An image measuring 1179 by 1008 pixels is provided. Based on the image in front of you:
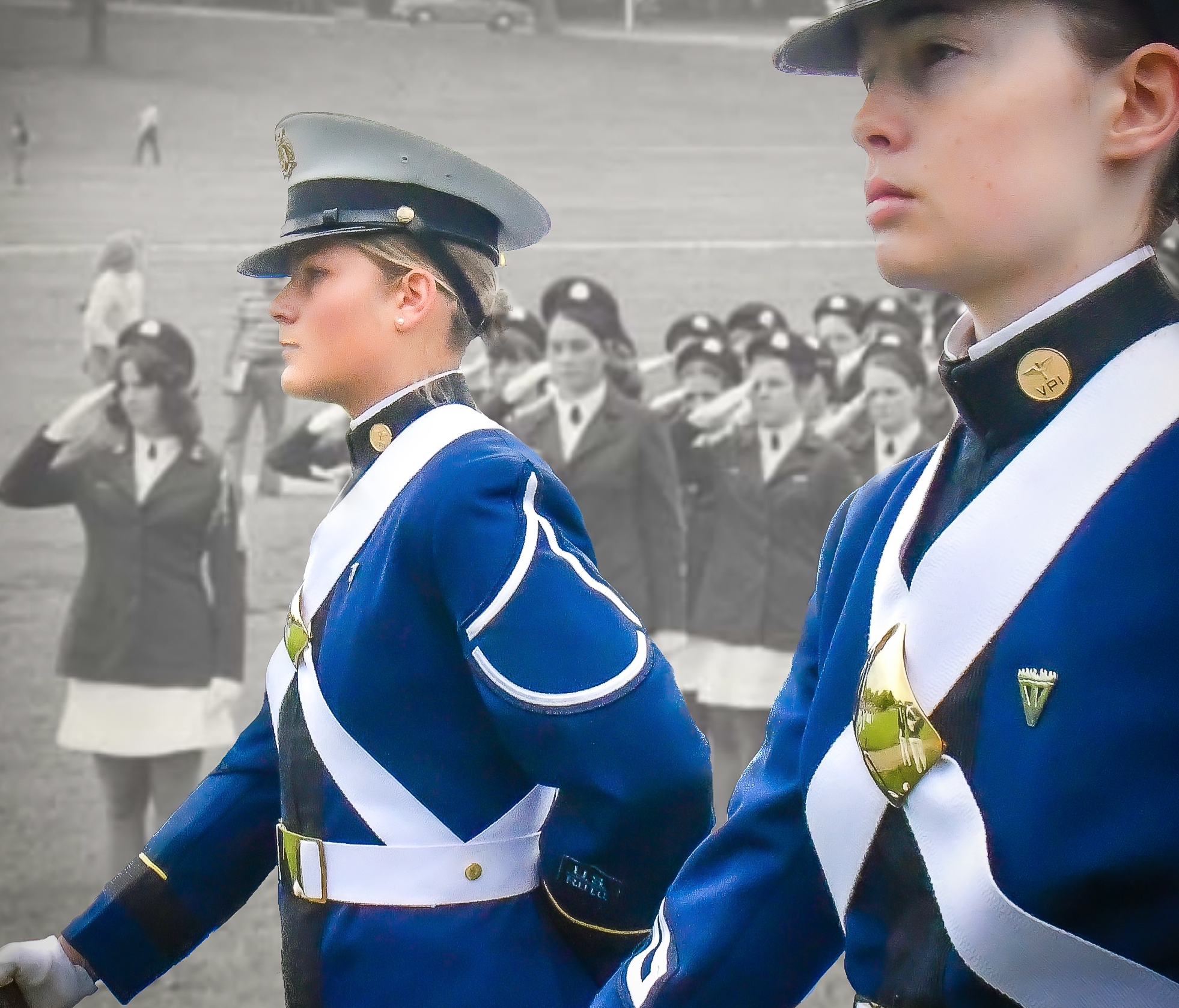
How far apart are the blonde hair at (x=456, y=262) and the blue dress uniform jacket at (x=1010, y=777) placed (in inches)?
41.7

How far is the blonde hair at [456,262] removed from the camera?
7.14 ft

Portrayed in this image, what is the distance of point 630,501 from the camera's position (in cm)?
543

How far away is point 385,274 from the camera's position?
217cm

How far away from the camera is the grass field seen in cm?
531

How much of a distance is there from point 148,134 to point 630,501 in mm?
2340

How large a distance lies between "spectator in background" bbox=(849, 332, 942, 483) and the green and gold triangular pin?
472 centimetres

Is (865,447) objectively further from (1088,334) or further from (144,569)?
(1088,334)

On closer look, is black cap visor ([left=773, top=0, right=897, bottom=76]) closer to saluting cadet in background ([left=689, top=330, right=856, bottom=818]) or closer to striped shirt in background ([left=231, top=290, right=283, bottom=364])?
saluting cadet in background ([left=689, top=330, right=856, bottom=818])

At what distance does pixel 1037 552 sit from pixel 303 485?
15.4 feet

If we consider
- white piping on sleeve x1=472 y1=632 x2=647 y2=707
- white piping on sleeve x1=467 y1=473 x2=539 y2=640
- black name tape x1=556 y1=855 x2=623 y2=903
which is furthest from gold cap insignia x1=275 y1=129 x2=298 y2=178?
black name tape x1=556 y1=855 x2=623 y2=903

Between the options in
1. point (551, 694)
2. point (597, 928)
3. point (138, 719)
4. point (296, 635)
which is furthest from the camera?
point (138, 719)

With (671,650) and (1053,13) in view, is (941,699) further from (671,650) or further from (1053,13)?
(671,650)

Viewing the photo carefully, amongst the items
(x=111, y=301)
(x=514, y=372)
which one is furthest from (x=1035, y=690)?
(x=111, y=301)

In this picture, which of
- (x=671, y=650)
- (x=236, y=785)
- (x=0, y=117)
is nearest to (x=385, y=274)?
(x=236, y=785)
